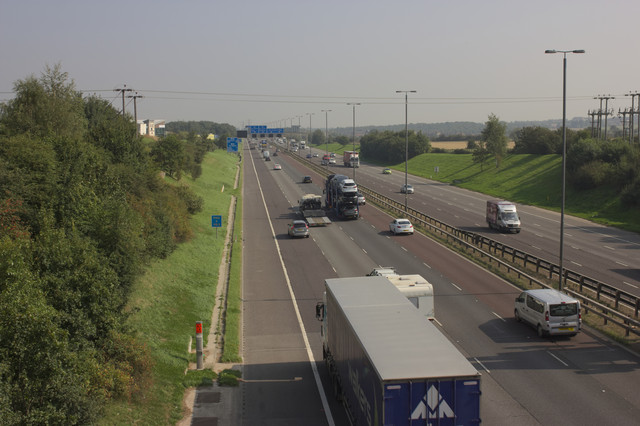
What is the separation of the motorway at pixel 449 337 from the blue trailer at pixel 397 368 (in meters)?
3.08

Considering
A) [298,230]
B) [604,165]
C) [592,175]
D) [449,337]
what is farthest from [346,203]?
[449,337]

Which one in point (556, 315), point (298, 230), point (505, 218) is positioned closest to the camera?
point (556, 315)

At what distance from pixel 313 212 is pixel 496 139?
49256 mm

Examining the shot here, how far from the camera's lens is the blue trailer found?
10953 millimetres

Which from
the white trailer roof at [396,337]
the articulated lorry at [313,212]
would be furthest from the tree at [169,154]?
the white trailer roof at [396,337]

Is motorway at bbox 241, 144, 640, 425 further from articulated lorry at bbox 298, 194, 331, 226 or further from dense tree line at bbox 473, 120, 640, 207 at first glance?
dense tree line at bbox 473, 120, 640, 207

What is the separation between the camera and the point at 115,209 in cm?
2316

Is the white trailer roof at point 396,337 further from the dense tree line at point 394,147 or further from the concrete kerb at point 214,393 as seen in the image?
the dense tree line at point 394,147

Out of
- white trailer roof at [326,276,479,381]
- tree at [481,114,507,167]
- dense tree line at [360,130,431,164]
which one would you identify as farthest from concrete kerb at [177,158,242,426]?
dense tree line at [360,130,431,164]

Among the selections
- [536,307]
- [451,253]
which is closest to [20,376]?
[536,307]

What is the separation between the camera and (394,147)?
139 meters

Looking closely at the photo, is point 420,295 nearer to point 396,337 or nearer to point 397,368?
Result: point 396,337

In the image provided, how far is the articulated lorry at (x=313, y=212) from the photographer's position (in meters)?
54.1

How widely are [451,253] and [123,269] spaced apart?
2351 centimetres
